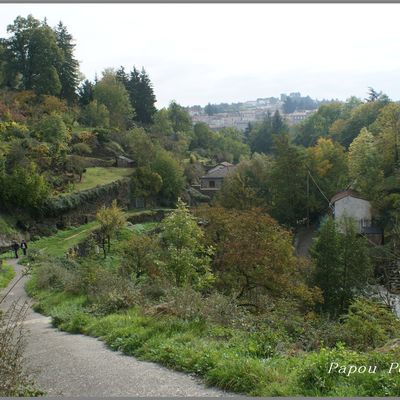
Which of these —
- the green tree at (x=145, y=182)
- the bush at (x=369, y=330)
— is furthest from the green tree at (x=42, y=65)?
the bush at (x=369, y=330)

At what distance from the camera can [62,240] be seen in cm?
3303

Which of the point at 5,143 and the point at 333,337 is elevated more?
the point at 5,143

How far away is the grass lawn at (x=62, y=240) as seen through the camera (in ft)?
97.6

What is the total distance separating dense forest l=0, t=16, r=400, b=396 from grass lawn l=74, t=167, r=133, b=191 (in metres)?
0.34

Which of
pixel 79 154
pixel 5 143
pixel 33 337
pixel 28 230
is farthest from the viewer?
pixel 79 154

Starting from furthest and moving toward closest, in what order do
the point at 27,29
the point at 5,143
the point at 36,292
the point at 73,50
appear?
the point at 73,50 < the point at 27,29 < the point at 5,143 < the point at 36,292

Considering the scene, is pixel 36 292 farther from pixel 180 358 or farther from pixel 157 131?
pixel 157 131

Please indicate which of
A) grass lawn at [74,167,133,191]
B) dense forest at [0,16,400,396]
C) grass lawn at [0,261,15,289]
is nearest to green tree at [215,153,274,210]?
dense forest at [0,16,400,396]

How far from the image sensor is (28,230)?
3372cm

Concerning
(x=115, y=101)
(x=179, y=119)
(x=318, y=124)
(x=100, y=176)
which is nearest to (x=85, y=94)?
(x=115, y=101)

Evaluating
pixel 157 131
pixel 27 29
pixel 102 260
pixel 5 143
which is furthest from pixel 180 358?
pixel 157 131

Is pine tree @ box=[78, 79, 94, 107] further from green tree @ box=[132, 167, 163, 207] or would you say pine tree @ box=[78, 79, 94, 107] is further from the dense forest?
green tree @ box=[132, 167, 163, 207]

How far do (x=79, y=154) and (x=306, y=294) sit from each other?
30868 mm

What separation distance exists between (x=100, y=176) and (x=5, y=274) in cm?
2299
